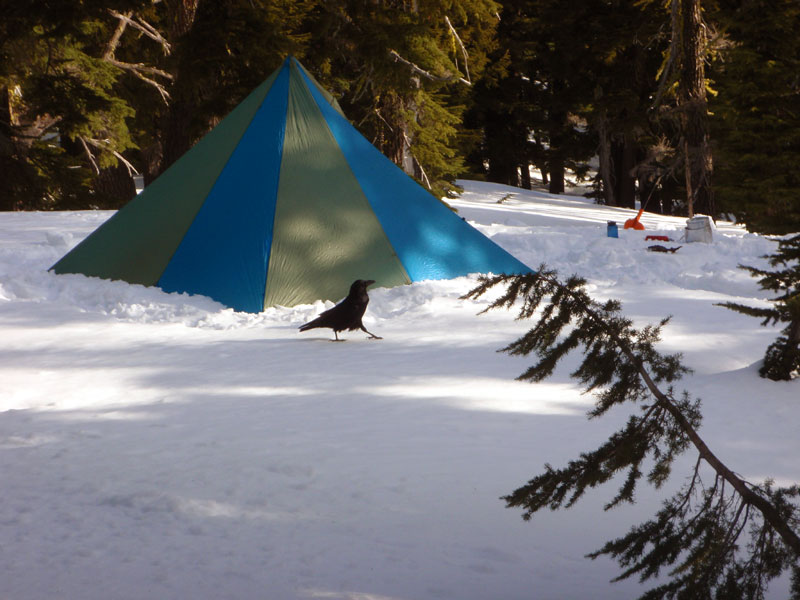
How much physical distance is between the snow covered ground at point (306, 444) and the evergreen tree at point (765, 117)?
3.56ft

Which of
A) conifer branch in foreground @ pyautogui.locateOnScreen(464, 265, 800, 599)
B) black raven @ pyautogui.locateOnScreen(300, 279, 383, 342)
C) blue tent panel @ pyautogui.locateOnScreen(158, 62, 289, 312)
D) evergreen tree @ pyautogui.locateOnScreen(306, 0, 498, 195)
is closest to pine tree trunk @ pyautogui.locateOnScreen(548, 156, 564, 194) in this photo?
evergreen tree @ pyautogui.locateOnScreen(306, 0, 498, 195)

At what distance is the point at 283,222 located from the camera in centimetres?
774

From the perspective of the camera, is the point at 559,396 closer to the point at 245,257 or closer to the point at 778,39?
the point at 778,39

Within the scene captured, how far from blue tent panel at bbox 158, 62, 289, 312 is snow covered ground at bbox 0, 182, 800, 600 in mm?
244

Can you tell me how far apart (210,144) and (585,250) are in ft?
15.3

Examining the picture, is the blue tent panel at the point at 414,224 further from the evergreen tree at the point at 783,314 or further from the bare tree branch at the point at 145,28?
the bare tree branch at the point at 145,28

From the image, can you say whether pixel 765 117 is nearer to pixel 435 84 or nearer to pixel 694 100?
pixel 435 84

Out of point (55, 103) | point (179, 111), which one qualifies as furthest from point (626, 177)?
point (55, 103)

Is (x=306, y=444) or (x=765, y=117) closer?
(x=306, y=444)

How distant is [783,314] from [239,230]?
192 inches

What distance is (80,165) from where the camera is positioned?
19234mm

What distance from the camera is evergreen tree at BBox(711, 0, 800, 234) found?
4.34 m

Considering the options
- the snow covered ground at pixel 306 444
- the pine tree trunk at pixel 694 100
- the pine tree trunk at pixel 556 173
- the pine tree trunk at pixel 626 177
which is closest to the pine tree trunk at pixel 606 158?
the pine tree trunk at pixel 626 177

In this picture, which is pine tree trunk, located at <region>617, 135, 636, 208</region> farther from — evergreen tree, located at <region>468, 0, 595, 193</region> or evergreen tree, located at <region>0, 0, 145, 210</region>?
evergreen tree, located at <region>0, 0, 145, 210</region>
